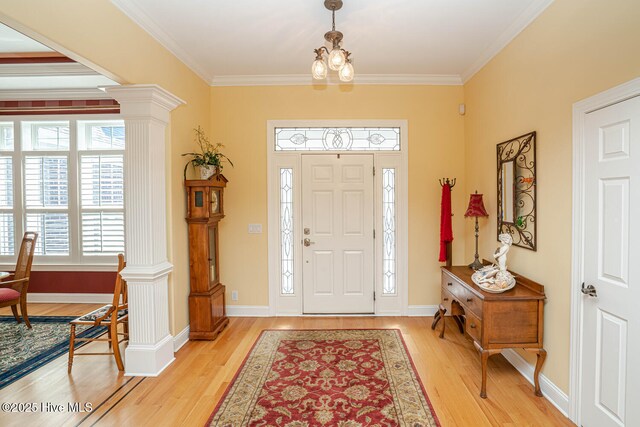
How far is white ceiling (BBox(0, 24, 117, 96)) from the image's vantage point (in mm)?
3600

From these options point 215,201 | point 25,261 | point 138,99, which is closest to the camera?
point 138,99

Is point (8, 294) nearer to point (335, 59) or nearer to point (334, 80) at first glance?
point (335, 59)

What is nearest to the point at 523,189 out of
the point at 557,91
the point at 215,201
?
the point at 557,91

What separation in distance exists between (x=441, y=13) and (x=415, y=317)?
3.39m

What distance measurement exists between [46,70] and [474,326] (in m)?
5.62

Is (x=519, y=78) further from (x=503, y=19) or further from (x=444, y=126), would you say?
(x=444, y=126)

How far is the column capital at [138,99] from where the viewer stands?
2754mm

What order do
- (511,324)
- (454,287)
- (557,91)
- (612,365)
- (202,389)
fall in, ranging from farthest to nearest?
(454,287), (202,389), (511,324), (557,91), (612,365)

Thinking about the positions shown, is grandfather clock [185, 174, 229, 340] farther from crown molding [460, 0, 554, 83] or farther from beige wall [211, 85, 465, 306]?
crown molding [460, 0, 554, 83]

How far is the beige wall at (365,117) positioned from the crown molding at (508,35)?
0.44m

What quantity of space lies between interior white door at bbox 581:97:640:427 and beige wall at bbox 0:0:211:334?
11.1 ft

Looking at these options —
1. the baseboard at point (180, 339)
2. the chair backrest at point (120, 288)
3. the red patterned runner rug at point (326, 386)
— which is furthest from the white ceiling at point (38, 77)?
the red patterned runner rug at point (326, 386)

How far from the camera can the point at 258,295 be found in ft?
14.3

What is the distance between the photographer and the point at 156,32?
9.83 ft
